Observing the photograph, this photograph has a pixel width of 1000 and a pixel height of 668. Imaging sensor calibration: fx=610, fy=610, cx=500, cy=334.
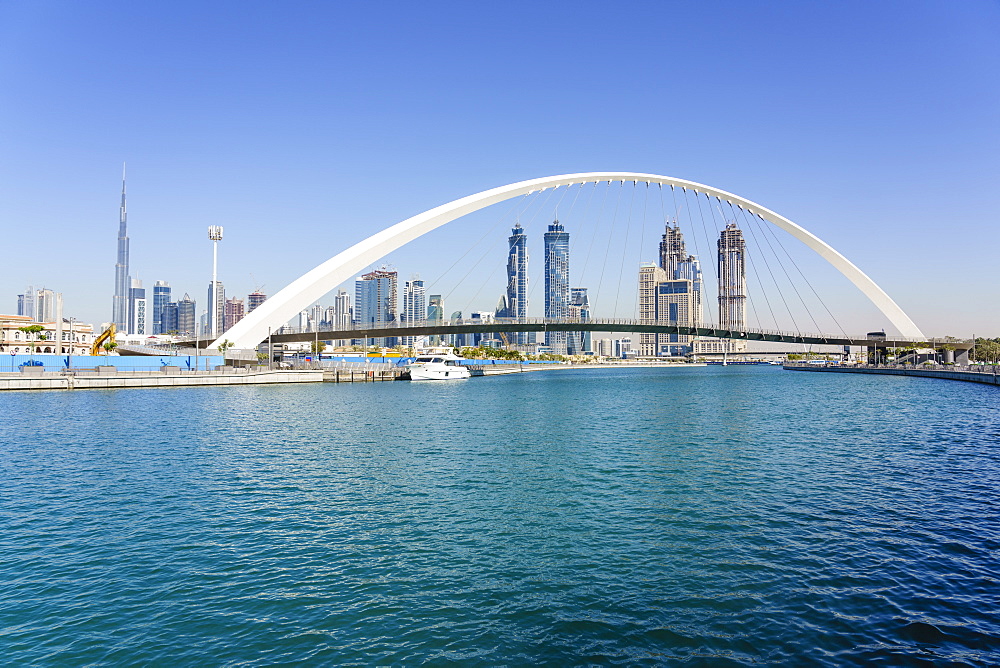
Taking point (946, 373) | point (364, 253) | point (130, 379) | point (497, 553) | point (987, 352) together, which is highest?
point (364, 253)

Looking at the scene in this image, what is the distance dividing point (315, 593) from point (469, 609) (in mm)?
2236

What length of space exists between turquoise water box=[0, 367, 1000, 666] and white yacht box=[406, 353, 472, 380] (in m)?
59.3

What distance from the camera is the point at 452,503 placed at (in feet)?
43.9

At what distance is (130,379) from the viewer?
2062 inches

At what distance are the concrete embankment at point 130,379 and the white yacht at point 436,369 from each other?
736 inches

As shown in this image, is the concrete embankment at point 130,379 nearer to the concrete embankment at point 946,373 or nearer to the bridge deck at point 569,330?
the bridge deck at point 569,330

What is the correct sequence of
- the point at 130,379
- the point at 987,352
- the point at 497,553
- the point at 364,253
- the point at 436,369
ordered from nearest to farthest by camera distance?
1. the point at 497,553
2. the point at 130,379
3. the point at 364,253
4. the point at 436,369
5. the point at 987,352

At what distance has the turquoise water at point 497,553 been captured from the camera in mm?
7195

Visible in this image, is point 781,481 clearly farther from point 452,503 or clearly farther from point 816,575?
point 452,503

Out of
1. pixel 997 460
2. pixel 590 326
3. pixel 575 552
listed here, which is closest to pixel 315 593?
pixel 575 552

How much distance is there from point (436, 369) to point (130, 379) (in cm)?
3836

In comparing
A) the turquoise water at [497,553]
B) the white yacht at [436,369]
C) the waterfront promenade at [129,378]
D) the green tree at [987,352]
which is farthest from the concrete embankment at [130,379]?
the green tree at [987,352]

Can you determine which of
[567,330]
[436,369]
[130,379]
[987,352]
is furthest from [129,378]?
[987,352]

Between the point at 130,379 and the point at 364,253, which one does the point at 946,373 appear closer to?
the point at 364,253
